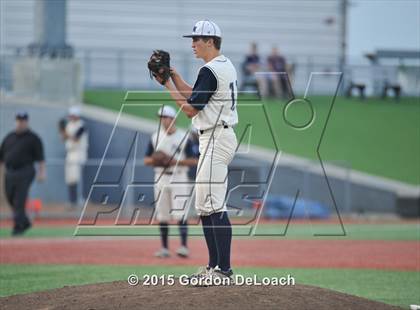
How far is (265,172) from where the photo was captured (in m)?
22.2

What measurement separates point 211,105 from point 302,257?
22.8 feet

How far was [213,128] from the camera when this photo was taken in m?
8.55

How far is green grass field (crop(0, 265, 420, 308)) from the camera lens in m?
10.6

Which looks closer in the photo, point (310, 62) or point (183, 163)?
point (183, 163)

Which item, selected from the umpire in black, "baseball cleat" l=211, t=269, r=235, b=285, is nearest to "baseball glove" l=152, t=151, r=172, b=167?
the umpire in black

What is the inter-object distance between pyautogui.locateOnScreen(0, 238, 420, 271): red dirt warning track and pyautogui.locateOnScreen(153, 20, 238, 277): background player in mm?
4897

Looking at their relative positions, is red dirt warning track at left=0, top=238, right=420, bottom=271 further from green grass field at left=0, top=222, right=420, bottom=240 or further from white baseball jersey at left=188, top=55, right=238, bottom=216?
white baseball jersey at left=188, top=55, right=238, bottom=216

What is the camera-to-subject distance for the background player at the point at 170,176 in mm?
14195

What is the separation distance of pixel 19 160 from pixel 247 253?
15.1ft

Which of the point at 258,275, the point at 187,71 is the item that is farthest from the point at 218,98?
the point at 187,71

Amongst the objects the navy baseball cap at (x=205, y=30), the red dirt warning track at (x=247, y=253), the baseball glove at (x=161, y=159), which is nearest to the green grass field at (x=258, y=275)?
the red dirt warning track at (x=247, y=253)

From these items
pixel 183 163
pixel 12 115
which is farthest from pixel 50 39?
pixel 183 163

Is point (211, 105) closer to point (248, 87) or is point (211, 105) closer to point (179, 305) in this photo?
point (179, 305)

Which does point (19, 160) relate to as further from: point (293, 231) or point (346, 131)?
point (346, 131)
